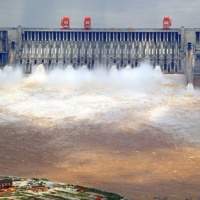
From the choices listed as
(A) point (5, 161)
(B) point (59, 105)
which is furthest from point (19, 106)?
(A) point (5, 161)

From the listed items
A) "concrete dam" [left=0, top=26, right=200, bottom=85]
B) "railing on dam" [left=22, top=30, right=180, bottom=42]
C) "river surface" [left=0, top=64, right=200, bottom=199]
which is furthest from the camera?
"railing on dam" [left=22, top=30, right=180, bottom=42]

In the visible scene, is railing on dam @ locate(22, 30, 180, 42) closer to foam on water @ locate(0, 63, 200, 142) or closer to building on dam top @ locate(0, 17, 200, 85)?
building on dam top @ locate(0, 17, 200, 85)

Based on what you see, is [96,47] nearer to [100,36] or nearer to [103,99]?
[100,36]

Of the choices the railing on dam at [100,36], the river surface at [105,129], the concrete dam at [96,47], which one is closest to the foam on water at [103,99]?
the river surface at [105,129]

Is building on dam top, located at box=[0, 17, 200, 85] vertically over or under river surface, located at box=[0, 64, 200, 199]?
over

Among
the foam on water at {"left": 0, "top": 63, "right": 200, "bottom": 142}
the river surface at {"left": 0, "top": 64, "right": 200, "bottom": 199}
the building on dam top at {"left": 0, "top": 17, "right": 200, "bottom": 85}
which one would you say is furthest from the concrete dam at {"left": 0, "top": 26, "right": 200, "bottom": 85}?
the river surface at {"left": 0, "top": 64, "right": 200, "bottom": 199}

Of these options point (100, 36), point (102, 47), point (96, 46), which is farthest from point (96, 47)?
point (100, 36)
